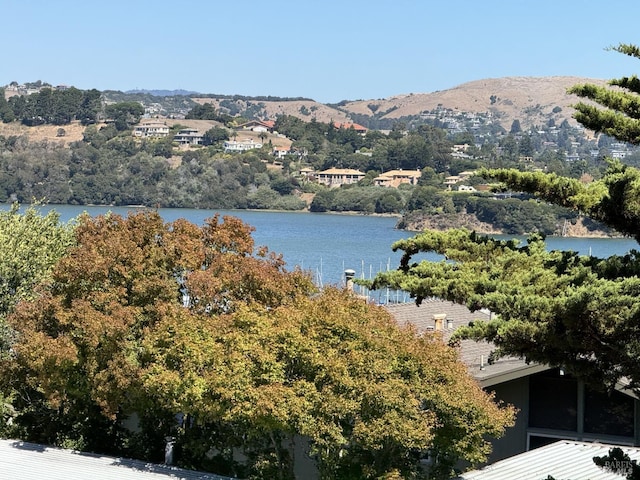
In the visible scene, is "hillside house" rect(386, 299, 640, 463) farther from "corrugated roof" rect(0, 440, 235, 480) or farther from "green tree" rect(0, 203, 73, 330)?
"green tree" rect(0, 203, 73, 330)

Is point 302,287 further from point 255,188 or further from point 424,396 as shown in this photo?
point 255,188

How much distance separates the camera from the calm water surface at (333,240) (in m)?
76.2

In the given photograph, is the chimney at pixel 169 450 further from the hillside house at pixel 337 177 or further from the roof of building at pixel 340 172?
the roof of building at pixel 340 172

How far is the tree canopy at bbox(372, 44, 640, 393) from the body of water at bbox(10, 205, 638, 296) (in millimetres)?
46157

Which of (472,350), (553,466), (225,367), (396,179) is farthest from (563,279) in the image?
(396,179)

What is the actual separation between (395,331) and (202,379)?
2.77 metres

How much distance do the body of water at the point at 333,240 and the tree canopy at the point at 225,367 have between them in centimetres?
3854

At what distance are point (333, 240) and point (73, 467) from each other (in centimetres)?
8874

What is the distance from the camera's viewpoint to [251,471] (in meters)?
16.1

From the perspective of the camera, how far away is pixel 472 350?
732 inches

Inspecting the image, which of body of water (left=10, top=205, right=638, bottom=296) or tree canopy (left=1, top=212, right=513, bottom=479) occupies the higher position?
tree canopy (left=1, top=212, right=513, bottom=479)

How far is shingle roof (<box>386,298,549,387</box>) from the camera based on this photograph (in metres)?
16.3

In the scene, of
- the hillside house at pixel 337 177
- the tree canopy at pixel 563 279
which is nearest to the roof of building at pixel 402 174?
the hillside house at pixel 337 177

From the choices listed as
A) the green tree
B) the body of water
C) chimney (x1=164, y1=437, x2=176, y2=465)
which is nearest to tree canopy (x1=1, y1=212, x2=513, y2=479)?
chimney (x1=164, y1=437, x2=176, y2=465)
